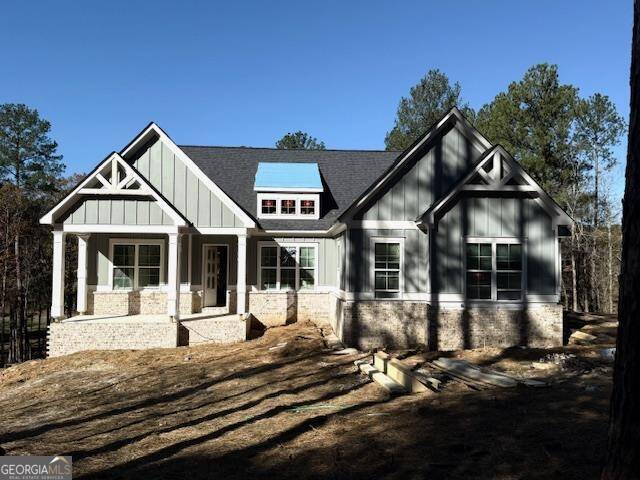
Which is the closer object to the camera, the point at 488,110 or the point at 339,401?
the point at 339,401

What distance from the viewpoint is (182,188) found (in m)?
16.4

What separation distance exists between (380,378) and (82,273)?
36.6 feet

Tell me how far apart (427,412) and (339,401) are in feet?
5.99

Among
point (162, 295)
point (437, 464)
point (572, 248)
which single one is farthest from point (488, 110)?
point (437, 464)

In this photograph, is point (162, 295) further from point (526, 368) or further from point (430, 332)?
point (526, 368)

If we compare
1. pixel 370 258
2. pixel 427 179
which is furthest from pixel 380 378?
pixel 427 179

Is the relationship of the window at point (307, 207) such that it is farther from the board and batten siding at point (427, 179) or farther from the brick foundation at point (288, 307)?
the board and batten siding at point (427, 179)

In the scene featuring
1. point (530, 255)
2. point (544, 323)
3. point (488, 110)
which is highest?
point (488, 110)

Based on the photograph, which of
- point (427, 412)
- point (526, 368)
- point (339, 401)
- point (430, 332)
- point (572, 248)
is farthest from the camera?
point (572, 248)

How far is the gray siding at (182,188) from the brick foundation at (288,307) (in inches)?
127

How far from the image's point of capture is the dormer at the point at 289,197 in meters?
17.8

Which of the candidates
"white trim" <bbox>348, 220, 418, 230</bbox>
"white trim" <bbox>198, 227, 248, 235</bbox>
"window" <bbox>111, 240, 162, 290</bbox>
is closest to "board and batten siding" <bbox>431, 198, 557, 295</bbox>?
"white trim" <bbox>348, 220, 418, 230</bbox>

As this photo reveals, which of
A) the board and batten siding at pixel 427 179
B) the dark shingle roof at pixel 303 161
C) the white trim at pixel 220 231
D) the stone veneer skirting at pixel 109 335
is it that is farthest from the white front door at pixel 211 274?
the board and batten siding at pixel 427 179

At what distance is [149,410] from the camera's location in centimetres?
907
